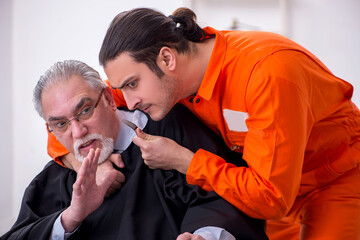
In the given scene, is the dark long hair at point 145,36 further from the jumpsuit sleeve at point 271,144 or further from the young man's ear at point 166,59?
the jumpsuit sleeve at point 271,144

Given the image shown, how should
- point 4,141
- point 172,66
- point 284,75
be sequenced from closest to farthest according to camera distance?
1. point 284,75
2. point 172,66
3. point 4,141

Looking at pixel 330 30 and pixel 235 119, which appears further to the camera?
pixel 330 30

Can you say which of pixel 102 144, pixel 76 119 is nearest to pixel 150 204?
pixel 102 144

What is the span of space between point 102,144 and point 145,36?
1.68ft

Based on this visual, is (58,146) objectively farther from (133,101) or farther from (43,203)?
(133,101)

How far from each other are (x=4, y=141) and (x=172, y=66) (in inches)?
109

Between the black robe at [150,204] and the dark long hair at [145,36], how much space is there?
0.37 metres

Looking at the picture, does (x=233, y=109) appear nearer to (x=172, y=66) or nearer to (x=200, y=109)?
(x=200, y=109)

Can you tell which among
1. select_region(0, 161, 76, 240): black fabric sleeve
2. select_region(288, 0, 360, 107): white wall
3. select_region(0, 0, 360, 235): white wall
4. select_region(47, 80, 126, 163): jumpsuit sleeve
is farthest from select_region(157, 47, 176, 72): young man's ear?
select_region(288, 0, 360, 107): white wall

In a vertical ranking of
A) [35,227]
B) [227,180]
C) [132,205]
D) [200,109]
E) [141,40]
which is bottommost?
[35,227]

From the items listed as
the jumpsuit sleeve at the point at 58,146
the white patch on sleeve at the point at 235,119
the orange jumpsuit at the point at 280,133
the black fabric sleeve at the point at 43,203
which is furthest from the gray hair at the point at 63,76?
the white patch on sleeve at the point at 235,119

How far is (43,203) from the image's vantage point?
183 centimetres

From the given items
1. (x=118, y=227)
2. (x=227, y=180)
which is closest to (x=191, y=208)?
(x=227, y=180)

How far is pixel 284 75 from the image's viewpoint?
1440mm
